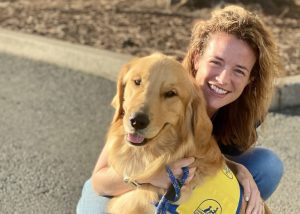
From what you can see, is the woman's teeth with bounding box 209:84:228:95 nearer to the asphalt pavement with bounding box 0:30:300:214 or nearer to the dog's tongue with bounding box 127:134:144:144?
the dog's tongue with bounding box 127:134:144:144

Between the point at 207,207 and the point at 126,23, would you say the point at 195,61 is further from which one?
the point at 126,23

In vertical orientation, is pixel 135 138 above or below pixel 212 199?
above

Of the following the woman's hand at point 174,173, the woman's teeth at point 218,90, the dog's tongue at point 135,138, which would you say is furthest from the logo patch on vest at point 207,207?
the woman's teeth at point 218,90

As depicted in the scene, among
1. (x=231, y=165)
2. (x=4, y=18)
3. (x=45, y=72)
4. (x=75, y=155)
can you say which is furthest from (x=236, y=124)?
(x=4, y=18)

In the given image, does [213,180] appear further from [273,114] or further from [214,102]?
[273,114]

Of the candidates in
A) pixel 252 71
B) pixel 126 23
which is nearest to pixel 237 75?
pixel 252 71

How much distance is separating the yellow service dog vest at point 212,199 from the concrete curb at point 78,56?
9.14ft

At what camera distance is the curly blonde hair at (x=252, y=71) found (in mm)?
3252

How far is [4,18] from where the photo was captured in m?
7.92

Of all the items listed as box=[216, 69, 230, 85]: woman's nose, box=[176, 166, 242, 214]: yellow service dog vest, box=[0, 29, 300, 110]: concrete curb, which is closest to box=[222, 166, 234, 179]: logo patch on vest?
box=[176, 166, 242, 214]: yellow service dog vest

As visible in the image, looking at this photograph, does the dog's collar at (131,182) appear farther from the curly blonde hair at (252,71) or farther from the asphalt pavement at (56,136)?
the asphalt pavement at (56,136)

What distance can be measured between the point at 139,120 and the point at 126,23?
509cm

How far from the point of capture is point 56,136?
514 centimetres

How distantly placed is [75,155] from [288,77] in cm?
→ 239
